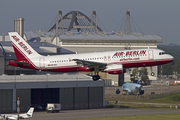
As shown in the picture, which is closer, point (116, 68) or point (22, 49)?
point (116, 68)

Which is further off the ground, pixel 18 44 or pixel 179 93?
pixel 18 44

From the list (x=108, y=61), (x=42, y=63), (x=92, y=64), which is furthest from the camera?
(x=42, y=63)

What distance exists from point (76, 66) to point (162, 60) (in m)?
18.4

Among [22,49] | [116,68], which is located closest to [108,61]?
[116,68]

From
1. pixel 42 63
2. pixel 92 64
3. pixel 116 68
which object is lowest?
pixel 116 68

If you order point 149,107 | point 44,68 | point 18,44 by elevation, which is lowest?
point 149,107

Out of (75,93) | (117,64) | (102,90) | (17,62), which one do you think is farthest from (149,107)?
(17,62)

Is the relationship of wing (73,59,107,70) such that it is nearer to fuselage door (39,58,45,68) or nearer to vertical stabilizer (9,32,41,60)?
fuselage door (39,58,45,68)

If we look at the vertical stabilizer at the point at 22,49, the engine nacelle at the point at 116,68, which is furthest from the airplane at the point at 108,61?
the vertical stabilizer at the point at 22,49

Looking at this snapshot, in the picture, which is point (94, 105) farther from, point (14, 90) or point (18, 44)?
point (18, 44)

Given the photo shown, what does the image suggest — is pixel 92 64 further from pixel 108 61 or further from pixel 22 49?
pixel 22 49

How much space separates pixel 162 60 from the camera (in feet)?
256

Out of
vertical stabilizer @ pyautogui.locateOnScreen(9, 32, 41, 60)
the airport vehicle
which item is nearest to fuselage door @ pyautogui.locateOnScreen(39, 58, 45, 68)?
vertical stabilizer @ pyautogui.locateOnScreen(9, 32, 41, 60)

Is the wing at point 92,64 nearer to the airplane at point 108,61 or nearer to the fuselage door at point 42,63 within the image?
the airplane at point 108,61
